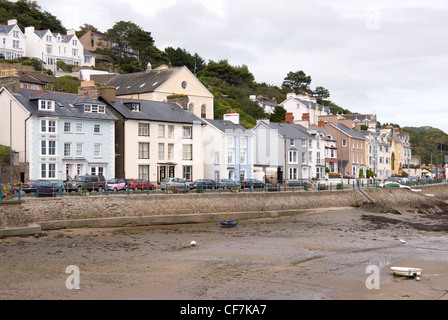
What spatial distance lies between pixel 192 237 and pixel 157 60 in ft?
253

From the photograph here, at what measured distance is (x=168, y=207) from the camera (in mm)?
37094

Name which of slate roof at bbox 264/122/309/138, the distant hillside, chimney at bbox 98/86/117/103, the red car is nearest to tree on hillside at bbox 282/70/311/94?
the distant hillside

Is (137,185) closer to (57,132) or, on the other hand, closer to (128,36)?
(57,132)

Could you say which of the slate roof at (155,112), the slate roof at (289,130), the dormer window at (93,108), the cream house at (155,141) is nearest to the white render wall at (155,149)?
the cream house at (155,141)

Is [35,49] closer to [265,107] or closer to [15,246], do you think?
[265,107]

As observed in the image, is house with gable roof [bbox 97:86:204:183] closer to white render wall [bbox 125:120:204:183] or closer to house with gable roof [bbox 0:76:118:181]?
white render wall [bbox 125:120:204:183]

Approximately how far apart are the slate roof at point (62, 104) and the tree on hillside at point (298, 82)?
9931 cm

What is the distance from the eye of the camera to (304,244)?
97.0ft

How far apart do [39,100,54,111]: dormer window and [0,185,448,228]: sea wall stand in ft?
40.8

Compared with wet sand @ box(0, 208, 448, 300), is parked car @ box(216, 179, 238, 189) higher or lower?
higher

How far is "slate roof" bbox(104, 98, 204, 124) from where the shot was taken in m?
48.8

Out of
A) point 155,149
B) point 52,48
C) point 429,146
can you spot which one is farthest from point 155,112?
point 429,146

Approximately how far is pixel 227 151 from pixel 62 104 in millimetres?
18432

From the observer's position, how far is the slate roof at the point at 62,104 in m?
42.7
